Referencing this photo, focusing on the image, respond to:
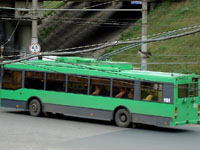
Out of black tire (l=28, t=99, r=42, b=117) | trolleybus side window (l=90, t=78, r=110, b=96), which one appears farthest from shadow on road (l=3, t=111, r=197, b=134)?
trolleybus side window (l=90, t=78, r=110, b=96)

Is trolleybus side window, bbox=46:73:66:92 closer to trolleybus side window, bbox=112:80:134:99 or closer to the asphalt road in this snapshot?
the asphalt road

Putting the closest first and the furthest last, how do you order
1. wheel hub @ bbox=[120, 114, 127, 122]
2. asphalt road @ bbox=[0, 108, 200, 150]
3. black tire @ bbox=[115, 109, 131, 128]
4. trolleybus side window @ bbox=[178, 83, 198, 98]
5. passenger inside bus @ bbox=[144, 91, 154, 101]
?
asphalt road @ bbox=[0, 108, 200, 150] → trolleybus side window @ bbox=[178, 83, 198, 98] → passenger inside bus @ bbox=[144, 91, 154, 101] → black tire @ bbox=[115, 109, 131, 128] → wheel hub @ bbox=[120, 114, 127, 122]

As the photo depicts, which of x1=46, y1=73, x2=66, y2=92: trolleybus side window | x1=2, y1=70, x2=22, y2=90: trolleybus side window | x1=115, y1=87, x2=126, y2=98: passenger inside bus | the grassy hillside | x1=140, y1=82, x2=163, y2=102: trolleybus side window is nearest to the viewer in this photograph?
x1=140, y1=82, x2=163, y2=102: trolleybus side window

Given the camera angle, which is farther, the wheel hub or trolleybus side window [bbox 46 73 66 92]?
trolleybus side window [bbox 46 73 66 92]

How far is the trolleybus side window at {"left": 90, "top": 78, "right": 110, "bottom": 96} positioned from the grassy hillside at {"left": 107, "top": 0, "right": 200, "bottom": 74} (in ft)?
37.7

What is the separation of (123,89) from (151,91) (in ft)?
4.18

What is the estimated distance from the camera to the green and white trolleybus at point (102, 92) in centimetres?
2261

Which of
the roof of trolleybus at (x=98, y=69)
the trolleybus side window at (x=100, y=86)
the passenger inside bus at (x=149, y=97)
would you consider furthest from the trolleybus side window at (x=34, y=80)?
the passenger inside bus at (x=149, y=97)

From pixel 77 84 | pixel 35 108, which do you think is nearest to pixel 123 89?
pixel 77 84

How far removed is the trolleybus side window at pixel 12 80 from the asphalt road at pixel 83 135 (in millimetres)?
1687

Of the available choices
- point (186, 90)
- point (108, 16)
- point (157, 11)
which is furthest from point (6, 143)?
point (108, 16)

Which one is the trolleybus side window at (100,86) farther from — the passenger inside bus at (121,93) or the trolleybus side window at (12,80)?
the trolleybus side window at (12,80)

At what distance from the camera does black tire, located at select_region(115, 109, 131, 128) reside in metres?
23.6

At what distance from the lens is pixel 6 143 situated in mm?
19062
